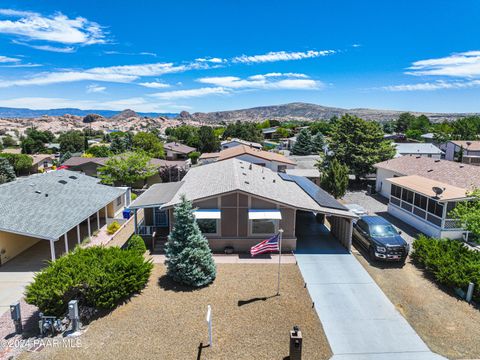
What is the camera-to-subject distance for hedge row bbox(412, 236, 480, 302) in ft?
45.3

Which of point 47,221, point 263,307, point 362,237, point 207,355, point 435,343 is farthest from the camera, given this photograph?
point 362,237

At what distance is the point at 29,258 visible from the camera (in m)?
17.9

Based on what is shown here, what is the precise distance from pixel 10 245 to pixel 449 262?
22.5 meters

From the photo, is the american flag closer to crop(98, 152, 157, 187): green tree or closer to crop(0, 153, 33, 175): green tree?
crop(98, 152, 157, 187): green tree

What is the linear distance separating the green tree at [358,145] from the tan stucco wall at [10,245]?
30.8 metres

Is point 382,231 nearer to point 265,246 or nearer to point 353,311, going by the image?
point 353,311

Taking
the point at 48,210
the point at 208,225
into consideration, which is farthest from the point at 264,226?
the point at 48,210

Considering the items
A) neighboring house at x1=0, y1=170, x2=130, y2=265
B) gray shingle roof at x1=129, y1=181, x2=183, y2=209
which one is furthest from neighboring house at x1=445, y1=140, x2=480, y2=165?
neighboring house at x1=0, y1=170, x2=130, y2=265

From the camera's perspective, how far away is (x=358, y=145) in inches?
1460

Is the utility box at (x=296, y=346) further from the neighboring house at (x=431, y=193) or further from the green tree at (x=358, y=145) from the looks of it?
the green tree at (x=358, y=145)

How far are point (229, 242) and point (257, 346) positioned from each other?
818 cm

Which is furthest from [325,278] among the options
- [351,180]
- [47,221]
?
[351,180]

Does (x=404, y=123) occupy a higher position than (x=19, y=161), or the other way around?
(x=404, y=123)

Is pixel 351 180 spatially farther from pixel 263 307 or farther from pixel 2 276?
pixel 2 276
